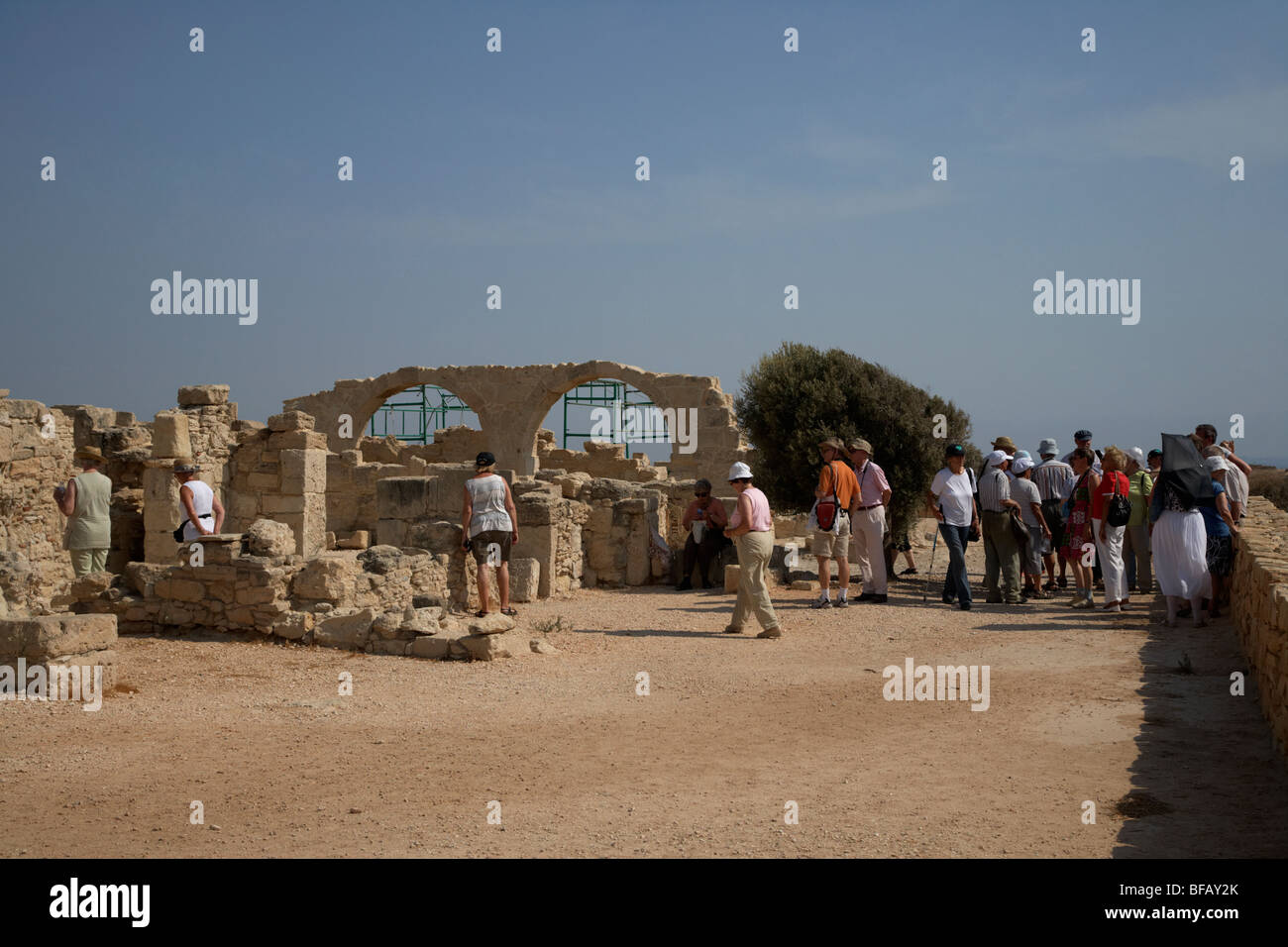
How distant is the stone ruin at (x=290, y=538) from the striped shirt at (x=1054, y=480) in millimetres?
3588

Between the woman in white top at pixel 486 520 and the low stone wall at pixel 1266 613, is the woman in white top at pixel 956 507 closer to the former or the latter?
the low stone wall at pixel 1266 613

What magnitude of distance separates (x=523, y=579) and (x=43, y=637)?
5114mm

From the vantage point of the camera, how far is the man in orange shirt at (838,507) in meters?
9.55

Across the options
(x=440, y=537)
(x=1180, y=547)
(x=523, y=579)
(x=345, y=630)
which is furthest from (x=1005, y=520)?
(x=345, y=630)

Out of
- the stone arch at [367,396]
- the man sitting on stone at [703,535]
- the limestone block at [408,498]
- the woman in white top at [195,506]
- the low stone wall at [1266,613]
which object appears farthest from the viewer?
the stone arch at [367,396]

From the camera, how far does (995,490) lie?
32.3ft

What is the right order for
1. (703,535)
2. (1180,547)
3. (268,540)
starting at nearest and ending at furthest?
(268,540) < (1180,547) < (703,535)

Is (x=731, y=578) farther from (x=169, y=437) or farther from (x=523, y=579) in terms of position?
(x=169, y=437)

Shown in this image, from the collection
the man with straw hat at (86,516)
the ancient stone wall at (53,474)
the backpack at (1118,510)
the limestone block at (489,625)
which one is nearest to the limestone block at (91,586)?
the ancient stone wall at (53,474)

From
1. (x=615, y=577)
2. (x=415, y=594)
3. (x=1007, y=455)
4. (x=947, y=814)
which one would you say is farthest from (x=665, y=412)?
(x=947, y=814)

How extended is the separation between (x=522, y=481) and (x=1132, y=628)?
20.8 ft

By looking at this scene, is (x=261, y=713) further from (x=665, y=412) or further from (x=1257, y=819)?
(x=665, y=412)

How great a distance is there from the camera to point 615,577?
39.7 feet

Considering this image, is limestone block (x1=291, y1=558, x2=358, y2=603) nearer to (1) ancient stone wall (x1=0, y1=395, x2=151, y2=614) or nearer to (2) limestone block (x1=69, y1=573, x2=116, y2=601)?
(2) limestone block (x1=69, y1=573, x2=116, y2=601)
